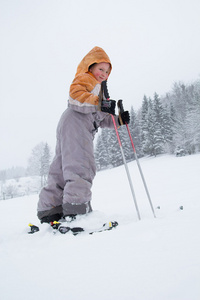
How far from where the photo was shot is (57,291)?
79 centimetres

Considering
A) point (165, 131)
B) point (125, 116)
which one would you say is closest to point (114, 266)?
point (125, 116)

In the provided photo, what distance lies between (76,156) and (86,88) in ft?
2.77

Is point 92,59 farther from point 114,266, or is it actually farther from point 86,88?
point 114,266

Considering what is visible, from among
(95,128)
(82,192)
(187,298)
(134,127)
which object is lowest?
(187,298)

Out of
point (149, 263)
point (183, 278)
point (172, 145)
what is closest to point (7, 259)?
point (149, 263)

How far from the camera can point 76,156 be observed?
1.99 metres

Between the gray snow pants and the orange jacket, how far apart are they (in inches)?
6.6

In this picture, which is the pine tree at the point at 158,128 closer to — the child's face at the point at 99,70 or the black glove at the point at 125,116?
the child's face at the point at 99,70

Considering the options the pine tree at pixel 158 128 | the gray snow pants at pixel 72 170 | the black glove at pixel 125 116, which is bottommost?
the gray snow pants at pixel 72 170

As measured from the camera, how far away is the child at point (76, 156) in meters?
1.84

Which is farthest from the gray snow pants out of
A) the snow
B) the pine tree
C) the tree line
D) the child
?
the pine tree

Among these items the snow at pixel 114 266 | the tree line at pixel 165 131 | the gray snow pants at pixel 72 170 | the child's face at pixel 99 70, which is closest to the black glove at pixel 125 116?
the gray snow pants at pixel 72 170

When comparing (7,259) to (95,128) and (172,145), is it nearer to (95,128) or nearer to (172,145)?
(95,128)

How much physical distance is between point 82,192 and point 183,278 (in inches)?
49.1
